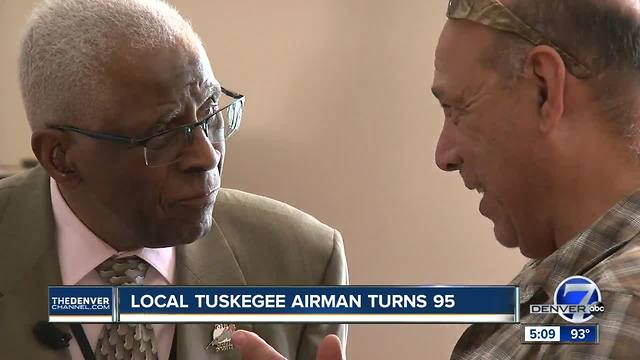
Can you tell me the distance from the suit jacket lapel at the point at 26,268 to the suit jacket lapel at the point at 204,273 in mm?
141

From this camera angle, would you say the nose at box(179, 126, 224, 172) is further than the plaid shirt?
Yes

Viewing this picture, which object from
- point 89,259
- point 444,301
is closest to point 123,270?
point 89,259

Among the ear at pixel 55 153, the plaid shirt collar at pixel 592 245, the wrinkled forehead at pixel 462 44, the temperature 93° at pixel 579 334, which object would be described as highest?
the wrinkled forehead at pixel 462 44

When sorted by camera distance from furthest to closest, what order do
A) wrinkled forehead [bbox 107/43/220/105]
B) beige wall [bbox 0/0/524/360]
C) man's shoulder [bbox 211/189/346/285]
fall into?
1. beige wall [bbox 0/0/524/360]
2. man's shoulder [bbox 211/189/346/285]
3. wrinkled forehead [bbox 107/43/220/105]

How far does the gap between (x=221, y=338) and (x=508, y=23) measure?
1.63 feet

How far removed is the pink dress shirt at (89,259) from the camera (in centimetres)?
107

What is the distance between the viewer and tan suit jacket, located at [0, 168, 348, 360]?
1.05 metres

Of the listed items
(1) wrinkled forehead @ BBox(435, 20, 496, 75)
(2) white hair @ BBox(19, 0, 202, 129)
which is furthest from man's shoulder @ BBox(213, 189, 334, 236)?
(1) wrinkled forehead @ BBox(435, 20, 496, 75)

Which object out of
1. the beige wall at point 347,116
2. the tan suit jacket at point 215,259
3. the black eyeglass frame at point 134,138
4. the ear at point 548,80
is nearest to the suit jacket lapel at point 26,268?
the tan suit jacket at point 215,259

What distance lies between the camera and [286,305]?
1015 mm

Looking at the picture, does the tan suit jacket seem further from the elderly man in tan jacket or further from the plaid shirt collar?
the plaid shirt collar

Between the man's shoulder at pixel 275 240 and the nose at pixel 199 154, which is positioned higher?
the nose at pixel 199 154

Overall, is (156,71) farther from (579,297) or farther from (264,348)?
(579,297)

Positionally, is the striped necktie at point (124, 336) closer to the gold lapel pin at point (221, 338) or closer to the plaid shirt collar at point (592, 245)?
the gold lapel pin at point (221, 338)
